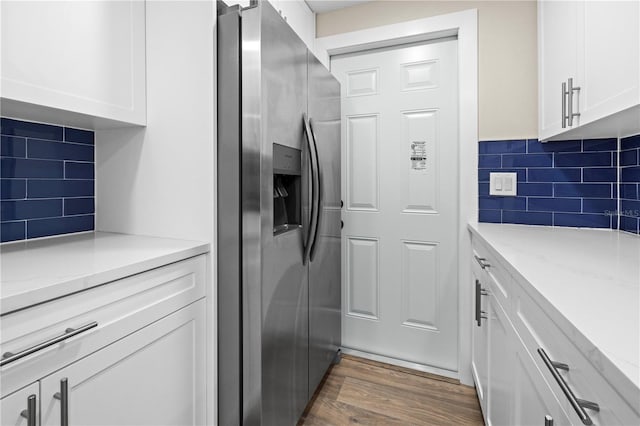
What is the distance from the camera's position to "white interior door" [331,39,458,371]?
6.84 ft

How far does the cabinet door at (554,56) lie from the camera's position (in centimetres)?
135

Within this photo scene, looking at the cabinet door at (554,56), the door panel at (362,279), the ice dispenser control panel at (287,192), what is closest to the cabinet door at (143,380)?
the ice dispenser control panel at (287,192)

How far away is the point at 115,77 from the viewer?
1252 millimetres

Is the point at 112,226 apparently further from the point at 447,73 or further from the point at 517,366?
the point at 447,73

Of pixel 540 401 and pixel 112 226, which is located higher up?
pixel 112 226

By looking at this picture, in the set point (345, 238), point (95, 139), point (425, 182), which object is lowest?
point (345, 238)

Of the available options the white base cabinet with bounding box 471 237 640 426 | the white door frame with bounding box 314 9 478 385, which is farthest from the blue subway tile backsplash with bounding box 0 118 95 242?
the white door frame with bounding box 314 9 478 385

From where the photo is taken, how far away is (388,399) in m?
1.81

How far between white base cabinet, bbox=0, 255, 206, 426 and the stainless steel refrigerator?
116 mm

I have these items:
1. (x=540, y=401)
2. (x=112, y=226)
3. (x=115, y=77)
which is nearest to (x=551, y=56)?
(x=540, y=401)

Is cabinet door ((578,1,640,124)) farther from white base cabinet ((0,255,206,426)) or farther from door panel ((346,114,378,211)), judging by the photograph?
white base cabinet ((0,255,206,426))

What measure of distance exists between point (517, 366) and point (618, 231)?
1187 mm

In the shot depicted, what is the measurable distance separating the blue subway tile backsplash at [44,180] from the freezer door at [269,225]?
0.82 m

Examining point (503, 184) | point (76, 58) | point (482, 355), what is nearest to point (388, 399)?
point (482, 355)
